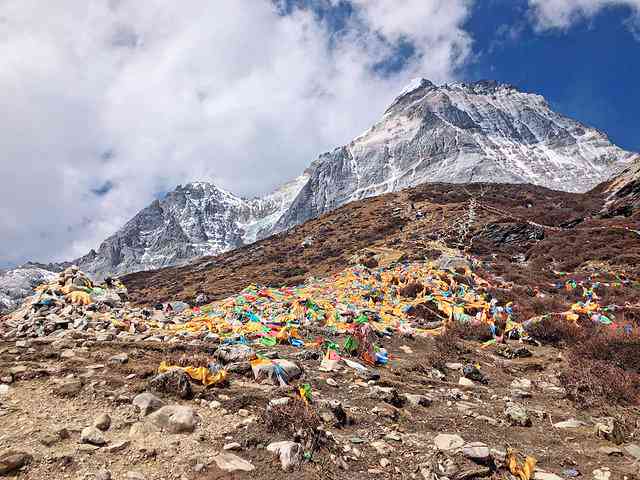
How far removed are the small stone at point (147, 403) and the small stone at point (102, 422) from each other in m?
0.37

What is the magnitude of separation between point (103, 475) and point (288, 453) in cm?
177

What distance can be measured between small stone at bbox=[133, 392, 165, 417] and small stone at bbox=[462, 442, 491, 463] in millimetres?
3860

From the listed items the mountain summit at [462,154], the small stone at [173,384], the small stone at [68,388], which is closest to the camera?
the small stone at [68,388]

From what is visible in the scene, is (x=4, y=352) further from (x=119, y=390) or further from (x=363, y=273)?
(x=363, y=273)

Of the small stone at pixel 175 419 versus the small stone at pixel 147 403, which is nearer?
the small stone at pixel 175 419

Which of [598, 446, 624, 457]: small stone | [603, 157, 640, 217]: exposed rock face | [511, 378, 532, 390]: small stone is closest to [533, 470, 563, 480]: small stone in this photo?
[598, 446, 624, 457]: small stone

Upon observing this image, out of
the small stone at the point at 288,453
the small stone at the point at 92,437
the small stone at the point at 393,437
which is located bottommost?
the small stone at the point at 393,437

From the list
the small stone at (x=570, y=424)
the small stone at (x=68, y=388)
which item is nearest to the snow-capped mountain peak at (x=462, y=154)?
the small stone at (x=570, y=424)

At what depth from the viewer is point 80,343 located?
299 inches

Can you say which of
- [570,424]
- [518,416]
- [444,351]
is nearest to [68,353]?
[518,416]

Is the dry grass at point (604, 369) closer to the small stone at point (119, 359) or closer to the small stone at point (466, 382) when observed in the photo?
the small stone at point (466, 382)

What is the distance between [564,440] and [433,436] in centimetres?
200

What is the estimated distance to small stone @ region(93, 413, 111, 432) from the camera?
14.2 ft

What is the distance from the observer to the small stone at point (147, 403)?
471 centimetres
